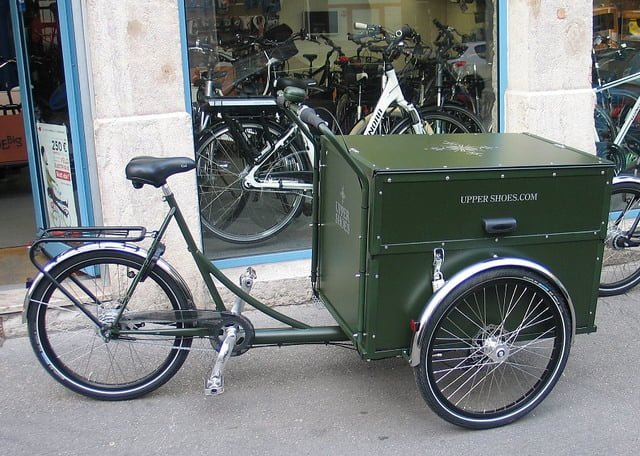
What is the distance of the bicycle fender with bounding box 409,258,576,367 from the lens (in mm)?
2908

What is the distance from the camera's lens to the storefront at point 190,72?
409 cm

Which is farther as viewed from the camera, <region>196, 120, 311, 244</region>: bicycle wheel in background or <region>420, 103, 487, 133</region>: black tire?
<region>420, 103, 487, 133</region>: black tire

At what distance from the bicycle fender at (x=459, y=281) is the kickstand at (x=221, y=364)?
0.83m

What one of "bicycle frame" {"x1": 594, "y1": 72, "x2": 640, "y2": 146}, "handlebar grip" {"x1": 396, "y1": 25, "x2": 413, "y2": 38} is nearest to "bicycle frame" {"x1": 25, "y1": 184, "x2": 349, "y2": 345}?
"handlebar grip" {"x1": 396, "y1": 25, "x2": 413, "y2": 38}

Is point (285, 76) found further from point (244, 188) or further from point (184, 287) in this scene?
point (184, 287)

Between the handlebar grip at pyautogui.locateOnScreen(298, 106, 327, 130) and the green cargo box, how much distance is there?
176mm

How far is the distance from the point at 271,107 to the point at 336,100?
36.0 inches

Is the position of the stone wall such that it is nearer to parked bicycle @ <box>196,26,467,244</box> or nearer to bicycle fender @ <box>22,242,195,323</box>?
parked bicycle @ <box>196,26,467,244</box>

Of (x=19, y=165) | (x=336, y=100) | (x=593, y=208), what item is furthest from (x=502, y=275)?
(x=19, y=165)

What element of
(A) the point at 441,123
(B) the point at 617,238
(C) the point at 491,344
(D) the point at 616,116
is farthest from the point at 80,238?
(D) the point at 616,116

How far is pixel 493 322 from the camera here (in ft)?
10.4

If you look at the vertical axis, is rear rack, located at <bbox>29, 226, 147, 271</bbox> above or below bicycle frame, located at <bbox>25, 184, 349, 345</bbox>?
above

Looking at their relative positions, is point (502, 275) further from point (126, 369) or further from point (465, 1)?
point (465, 1)

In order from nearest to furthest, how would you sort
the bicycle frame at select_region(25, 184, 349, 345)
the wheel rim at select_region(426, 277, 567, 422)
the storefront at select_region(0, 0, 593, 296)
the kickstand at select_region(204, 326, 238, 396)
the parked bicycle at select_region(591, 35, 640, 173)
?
the wheel rim at select_region(426, 277, 567, 422) < the kickstand at select_region(204, 326, 238, 396) < the bicycle frame at select_region(25, 184, 349, 345) < the storefront at select_region(0, 0, 593, 296) < the parked bicycle at select_region(591, 35, 640, 173)
